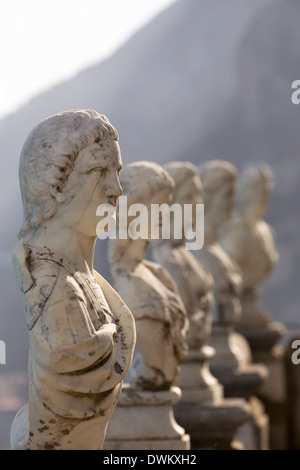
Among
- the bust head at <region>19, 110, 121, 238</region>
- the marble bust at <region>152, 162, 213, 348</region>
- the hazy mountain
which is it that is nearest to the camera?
the bust head at <region>19, 110, 121, 238</region>

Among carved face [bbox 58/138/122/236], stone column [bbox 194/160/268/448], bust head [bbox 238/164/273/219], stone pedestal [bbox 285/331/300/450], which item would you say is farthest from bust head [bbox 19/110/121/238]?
stone pedestal [bbox 285/331/300/450]

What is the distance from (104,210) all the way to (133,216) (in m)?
1.20

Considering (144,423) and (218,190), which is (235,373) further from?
(144,423)

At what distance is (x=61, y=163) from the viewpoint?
4059 millimetres

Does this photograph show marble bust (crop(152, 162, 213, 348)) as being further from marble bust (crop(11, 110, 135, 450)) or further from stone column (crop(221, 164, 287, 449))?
stone column (crop(221, 164, 287, 449))

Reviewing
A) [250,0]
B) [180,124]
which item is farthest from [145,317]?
[250,0]

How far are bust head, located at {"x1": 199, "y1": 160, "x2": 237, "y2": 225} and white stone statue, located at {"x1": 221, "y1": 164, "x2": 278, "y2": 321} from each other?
1.70 m

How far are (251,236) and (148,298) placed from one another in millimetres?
5129

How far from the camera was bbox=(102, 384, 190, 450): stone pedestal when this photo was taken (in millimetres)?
5473

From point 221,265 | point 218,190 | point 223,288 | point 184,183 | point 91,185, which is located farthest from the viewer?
point 218,190

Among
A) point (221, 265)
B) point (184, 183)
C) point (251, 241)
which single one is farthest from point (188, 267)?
point (251, 241)

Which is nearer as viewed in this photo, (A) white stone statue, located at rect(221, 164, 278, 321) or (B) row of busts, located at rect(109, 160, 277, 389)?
(B) row of busts, located at rect(109, 160, 277, 389)
